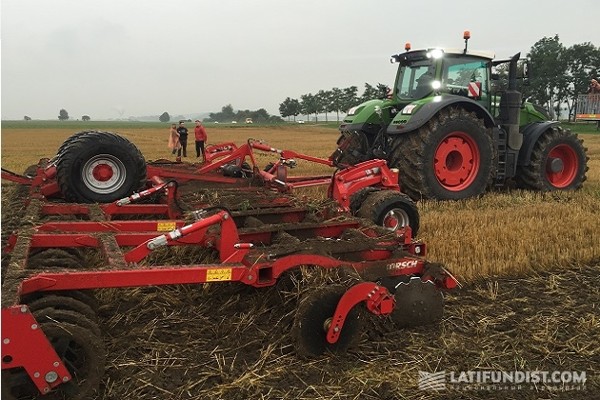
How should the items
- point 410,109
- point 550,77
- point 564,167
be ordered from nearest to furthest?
point 410,109, point 564,167, point 550,77

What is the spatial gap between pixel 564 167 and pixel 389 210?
509 centimetres

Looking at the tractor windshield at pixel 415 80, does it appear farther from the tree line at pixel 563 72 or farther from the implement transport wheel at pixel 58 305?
the tree line at pixel 563 72

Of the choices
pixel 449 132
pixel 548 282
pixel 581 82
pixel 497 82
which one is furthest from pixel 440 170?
pixel 581 82

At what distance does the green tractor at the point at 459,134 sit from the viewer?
7066 mm

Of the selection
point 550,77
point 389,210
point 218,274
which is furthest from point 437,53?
point 550,77

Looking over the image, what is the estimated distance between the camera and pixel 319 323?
2996 millimetres

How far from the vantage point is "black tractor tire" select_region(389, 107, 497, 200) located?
6996 mm

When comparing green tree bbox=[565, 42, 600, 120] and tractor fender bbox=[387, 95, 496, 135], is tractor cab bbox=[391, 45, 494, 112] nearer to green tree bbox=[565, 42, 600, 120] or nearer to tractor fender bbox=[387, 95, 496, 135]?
tractor fender bbox=[387, 95, 496, 135]

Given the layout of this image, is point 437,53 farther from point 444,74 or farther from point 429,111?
point 429,111

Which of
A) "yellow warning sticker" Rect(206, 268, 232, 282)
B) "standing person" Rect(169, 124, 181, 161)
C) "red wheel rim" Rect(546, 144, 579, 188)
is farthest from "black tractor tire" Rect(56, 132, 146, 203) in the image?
"standing person" Rect(169, 124, 181, 161)

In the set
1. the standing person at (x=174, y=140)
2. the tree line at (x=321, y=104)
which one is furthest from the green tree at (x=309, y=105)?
the standing person at (x=174, y=140)

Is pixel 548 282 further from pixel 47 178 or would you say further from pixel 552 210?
pixel 47 178

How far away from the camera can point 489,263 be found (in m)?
4.71

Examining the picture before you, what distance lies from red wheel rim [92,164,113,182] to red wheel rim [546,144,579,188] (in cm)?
653
